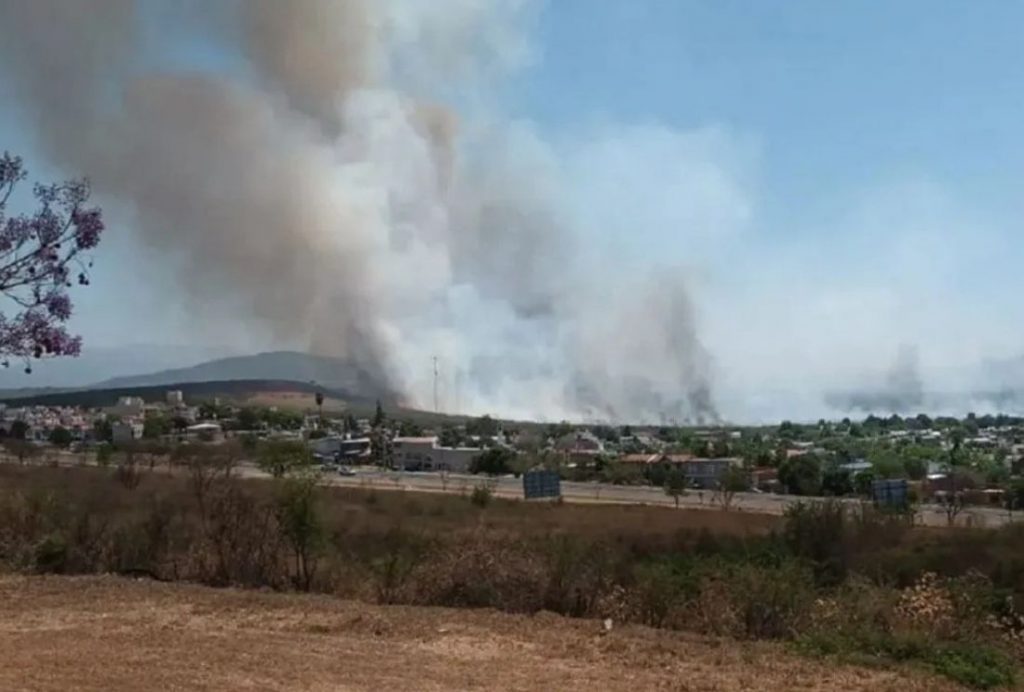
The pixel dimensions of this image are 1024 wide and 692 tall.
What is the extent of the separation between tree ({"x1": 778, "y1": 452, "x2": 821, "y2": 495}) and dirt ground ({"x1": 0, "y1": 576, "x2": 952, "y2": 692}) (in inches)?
1607

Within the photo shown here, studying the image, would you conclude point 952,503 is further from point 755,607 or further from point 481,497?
point 755,607

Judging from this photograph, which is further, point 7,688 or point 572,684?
point 572,684

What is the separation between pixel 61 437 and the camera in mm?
58062

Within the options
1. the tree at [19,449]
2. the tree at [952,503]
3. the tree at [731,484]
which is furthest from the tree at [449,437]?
the tree at [952,503]

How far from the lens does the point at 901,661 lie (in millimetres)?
8859

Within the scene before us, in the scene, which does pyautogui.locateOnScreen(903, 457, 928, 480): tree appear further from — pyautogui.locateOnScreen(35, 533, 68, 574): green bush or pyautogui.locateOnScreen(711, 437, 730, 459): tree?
pyautogui.locateOnScreen(35, 533, 68, 574): green bush

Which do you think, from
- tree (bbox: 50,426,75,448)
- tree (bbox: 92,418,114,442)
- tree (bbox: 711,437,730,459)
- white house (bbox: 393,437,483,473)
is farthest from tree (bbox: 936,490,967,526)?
tree (bbox: 50,426,75,448)

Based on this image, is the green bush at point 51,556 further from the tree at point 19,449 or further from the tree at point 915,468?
the tree at point 915,468

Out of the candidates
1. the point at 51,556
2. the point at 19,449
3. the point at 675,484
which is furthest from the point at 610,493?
the point at 51,556

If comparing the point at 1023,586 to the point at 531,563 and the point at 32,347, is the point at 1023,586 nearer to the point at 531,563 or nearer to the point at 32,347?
the point at 531,563

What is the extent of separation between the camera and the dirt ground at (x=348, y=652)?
7.87 m

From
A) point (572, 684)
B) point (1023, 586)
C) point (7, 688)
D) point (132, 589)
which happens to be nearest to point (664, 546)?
point (1023, 586)

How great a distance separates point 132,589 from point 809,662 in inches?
290

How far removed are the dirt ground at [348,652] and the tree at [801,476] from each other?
40824 millimetres
